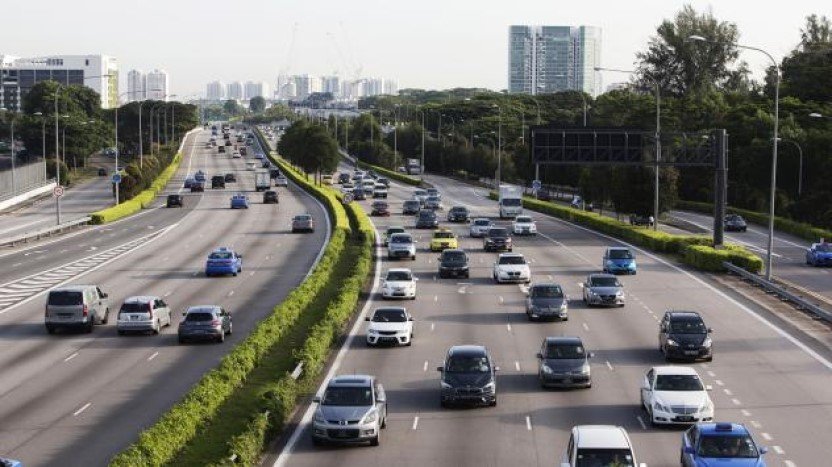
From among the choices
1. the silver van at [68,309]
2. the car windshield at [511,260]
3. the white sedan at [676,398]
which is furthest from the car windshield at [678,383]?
the car windshield at [511,260]

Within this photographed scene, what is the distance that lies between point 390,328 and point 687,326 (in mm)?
9533

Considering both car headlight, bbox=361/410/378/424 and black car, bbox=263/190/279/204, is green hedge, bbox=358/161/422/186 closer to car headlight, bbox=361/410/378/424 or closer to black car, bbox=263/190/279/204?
black car, bbox=263/190/279/204

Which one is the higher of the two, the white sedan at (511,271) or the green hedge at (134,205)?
the white sedan at (511,271)

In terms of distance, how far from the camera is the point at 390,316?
42.1m

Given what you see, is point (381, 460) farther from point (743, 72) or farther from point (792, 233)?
point (743, 72)

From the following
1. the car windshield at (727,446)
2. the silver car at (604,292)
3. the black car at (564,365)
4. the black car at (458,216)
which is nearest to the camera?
the car windshield at (727,446)

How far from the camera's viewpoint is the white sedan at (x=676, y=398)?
2891 centimetres

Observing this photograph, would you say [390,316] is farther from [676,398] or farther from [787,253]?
[787,253]

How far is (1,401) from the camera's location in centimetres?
3278

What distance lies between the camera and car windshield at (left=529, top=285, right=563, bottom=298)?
47.6 metres

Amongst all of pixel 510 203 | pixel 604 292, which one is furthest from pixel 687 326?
pixel 510 203

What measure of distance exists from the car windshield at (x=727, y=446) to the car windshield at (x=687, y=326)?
14887 mm

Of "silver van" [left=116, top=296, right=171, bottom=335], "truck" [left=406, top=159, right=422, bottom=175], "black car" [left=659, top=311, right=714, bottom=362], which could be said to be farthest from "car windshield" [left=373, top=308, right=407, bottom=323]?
"truck" [left=406, top=159, right=422, bottom=175]

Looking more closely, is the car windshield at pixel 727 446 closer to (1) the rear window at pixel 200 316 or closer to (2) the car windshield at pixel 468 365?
(2) the car windshield at pixel 468 365
